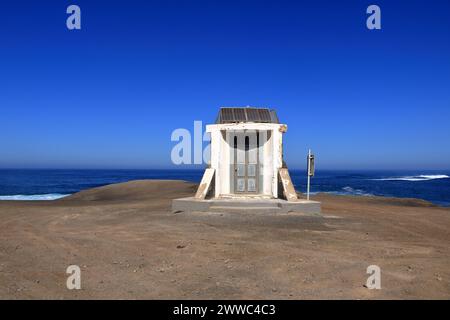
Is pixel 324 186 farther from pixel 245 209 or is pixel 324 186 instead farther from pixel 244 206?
pixel 245 209

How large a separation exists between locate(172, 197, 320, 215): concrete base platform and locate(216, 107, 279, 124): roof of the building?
3.60 m

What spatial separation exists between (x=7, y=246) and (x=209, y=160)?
8.65 metres

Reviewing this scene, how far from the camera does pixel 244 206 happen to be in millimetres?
12922

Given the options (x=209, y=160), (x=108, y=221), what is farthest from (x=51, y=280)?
(x=209, y=160)

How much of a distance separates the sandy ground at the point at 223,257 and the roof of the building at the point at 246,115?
481cm

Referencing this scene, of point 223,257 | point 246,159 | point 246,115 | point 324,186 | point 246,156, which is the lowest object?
point 324,186


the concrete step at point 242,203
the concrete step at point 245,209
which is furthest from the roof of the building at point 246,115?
the concrete step at point 245,209

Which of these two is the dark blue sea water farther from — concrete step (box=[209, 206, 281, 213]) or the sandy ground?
the sandy ground

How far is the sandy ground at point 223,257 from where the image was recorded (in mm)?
5141

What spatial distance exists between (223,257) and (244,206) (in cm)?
609

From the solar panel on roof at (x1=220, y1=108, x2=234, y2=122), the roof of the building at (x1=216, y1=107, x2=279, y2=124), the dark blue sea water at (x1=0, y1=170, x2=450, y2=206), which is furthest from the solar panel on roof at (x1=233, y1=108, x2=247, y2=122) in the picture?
the dark blue sea water at (x1=0, y1=170, x2=450, y2=206)

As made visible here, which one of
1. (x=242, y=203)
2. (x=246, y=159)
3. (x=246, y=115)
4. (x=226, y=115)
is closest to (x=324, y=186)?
(x=246, y=159)
